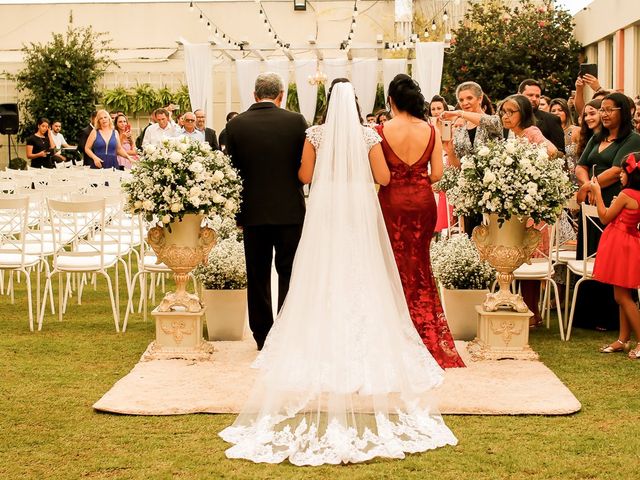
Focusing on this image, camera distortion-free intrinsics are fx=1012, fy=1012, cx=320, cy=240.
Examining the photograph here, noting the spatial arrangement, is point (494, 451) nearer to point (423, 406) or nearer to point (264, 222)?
point (423, 406)

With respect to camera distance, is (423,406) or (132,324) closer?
(423,406)

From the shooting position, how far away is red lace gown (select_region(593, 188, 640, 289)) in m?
6.68

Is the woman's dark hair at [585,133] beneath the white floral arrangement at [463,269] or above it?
above

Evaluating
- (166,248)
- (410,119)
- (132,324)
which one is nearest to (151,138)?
(132,324)

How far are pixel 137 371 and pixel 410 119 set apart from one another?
7.49 ft

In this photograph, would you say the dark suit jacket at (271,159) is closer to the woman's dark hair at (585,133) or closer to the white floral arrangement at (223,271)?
the white floral arrangement at (223,271)

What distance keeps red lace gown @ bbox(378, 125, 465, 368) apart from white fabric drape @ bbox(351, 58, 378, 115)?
16.1m

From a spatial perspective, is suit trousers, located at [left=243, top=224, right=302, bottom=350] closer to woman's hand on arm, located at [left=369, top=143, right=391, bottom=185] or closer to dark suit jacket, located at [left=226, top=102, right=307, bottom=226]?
dark suit jacket, located at [left=226, top=102, right=307, bottom=226]

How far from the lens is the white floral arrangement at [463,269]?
7238 mm

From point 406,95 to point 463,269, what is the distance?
1.70 m

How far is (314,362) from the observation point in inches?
201

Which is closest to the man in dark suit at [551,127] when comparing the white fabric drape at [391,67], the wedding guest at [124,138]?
the wedding guest at [124,138]

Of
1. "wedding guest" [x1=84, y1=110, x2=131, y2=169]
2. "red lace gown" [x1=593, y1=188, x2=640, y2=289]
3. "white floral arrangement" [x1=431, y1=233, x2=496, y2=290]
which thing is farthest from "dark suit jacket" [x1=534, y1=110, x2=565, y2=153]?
"wedding guest" [x1=84, y1=110, x2=131, y2=169]

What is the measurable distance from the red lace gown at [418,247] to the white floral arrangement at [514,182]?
0.44 meters
